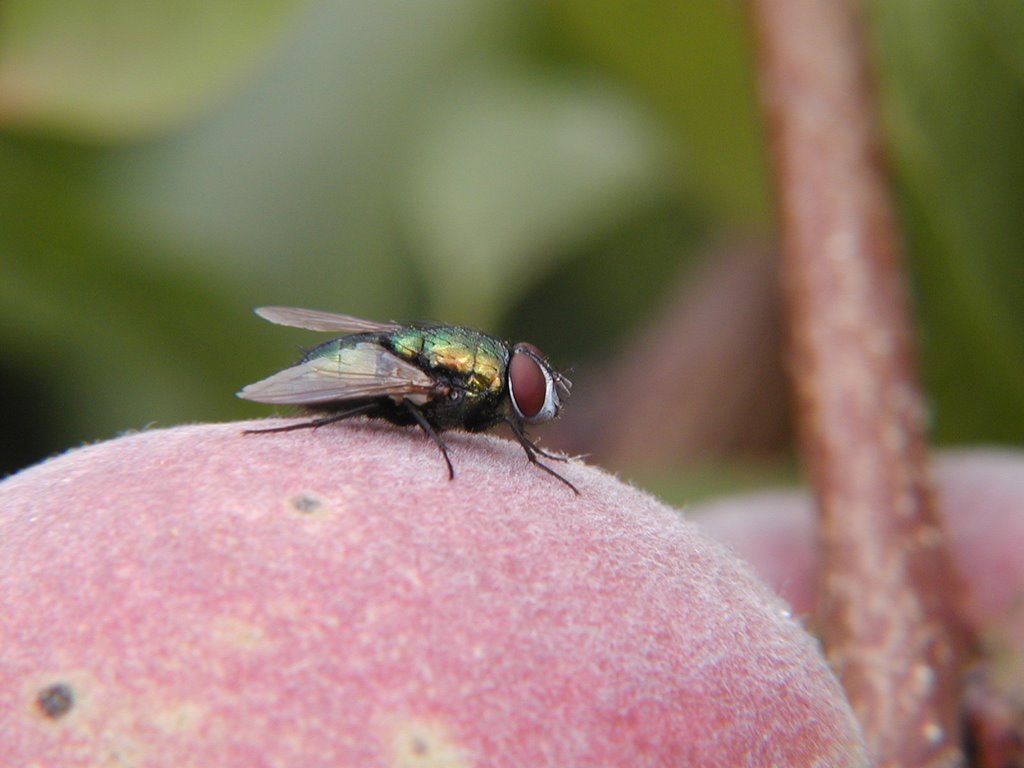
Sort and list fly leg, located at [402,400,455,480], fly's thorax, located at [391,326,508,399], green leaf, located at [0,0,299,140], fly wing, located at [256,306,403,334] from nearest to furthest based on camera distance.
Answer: fly leg, located at [402,400,455,480] < fly's thorax, located at [391,326,508,399] < fly wing, located at [256,306,403,334] < green leaf, located at [0,0,299,140]

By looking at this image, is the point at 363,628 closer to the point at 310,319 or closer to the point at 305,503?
the point at 305,503

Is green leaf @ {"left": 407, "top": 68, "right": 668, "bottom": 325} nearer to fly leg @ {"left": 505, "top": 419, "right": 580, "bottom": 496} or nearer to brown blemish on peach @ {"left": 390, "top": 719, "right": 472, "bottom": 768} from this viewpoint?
fly leg @ {"left": 505, "top": 419, "right": 580, "bottom": 496}

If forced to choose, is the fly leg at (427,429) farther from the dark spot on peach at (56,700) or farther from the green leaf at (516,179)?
the green leaf at (516,179)

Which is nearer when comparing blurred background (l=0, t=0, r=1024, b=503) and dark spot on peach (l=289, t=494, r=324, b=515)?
dark spot on peach (l=289, t=494, r=324, b=515)

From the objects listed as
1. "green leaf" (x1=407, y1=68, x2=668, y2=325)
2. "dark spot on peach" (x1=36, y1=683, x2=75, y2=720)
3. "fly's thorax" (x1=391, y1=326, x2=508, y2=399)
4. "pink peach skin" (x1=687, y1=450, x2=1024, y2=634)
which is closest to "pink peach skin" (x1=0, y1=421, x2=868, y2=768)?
"dark spot on peach" (x1=36, y1=683, x2=75, y2=720)

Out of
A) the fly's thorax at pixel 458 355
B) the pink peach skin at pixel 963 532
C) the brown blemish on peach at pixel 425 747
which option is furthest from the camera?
the pink peach skin at pixel 963 532

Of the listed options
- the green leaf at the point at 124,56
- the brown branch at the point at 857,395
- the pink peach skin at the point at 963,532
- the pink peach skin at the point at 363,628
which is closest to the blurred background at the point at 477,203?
the green leaf at the point at 124,56

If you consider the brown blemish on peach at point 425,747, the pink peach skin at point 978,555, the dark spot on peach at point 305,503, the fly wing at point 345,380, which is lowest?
the pink peach skin at point 978,555
